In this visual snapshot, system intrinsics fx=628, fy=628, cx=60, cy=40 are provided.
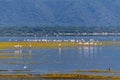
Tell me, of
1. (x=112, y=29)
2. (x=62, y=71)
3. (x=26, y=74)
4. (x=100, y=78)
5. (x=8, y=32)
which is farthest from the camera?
(x=112, y=29)

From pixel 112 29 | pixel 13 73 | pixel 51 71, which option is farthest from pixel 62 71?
pixel 112 29

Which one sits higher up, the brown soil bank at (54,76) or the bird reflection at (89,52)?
the brown soil bank at (54,76)

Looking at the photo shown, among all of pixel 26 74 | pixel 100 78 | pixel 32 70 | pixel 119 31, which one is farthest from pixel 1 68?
pixel 119 31

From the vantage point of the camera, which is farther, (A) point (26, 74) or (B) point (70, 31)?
(B) point (70, 31)

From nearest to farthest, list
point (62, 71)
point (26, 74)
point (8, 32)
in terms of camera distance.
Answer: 1. point (26, 74)
2. point (62, 71)
3. point (8, 32)

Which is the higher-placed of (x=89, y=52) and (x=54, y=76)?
(x=54, y=76)

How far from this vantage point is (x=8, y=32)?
168625 millimetres

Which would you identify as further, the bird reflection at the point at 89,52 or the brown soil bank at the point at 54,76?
the bird reflection at the point at 89,52

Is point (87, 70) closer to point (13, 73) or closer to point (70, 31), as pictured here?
point (13, 73)

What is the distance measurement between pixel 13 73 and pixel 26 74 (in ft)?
4.54

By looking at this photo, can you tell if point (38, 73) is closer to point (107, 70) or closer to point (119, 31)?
point (107, 70)

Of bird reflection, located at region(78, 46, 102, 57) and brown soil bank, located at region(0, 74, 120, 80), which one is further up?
brown soil bank, located at region(0, 74, 120, 80)

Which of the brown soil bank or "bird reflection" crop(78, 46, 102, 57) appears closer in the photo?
the brown soil bank

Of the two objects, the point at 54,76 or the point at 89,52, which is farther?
the point at 89,52
